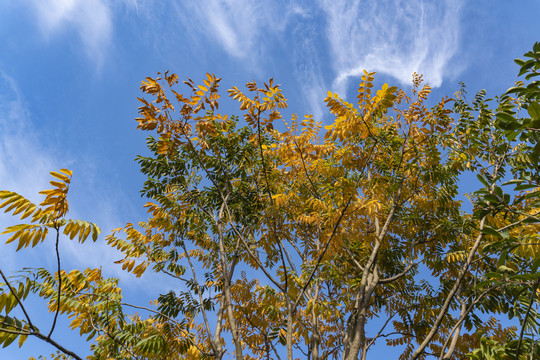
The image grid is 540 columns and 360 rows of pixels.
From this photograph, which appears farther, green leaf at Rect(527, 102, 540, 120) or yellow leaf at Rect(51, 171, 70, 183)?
yellow leaf at Rect(51, 171, 70, 183)

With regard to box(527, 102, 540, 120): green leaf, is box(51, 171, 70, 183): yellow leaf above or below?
below

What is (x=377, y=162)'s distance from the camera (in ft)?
21.1

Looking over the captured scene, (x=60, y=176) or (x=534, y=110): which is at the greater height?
(x=534, y=110)

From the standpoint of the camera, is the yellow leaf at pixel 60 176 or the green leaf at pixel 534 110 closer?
the green leaf at pixel 534 110

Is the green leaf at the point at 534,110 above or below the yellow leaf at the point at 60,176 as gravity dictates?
above

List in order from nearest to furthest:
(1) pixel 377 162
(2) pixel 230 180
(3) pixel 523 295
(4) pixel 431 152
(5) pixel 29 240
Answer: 1. (5) pixel 29 240
2. (3) pixel 523 295
3. (4) pixel 431 152
4. (1) pixel 377 162
5. (2) pixel 230 180

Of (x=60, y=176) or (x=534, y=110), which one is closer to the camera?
(x=534, y=110)

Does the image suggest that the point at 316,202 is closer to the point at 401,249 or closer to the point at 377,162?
the point at 377,162

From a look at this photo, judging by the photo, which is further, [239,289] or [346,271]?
[239,289]

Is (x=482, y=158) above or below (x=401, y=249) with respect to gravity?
above

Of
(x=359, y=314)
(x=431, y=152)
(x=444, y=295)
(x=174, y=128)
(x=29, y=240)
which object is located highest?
(x=431, y=152)

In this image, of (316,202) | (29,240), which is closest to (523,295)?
(316,202)

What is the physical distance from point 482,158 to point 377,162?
73.3 inches

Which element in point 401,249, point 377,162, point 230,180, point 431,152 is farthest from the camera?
point 230,180
